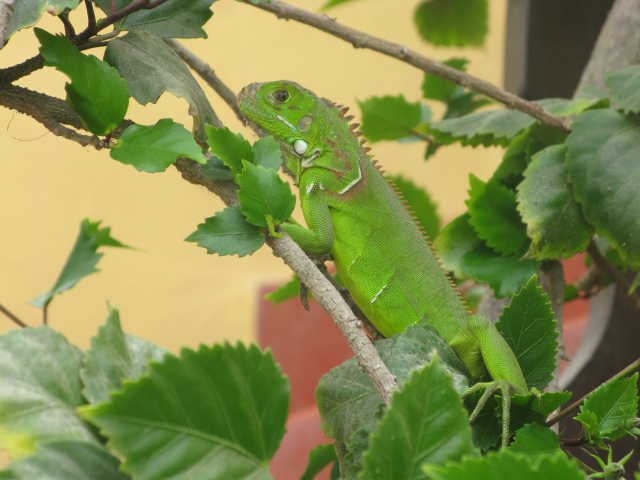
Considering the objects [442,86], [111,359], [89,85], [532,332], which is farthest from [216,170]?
[442,86]

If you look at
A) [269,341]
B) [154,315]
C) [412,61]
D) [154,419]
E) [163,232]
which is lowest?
[154,419]

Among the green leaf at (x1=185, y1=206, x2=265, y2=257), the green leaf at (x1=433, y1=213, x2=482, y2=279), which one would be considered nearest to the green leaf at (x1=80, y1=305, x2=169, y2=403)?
the green leaf at (x1=185, y1=206, x2=265, y2=257)

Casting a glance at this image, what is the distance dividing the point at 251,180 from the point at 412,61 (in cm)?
44

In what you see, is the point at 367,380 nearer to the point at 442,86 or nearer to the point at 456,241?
the point at 456,241

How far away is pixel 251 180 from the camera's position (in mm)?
552

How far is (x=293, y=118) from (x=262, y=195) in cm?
44

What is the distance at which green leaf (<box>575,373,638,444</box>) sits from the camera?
486 mm

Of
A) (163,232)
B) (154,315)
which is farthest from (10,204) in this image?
(154,315)

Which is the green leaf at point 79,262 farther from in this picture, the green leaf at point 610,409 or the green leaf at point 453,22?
the green leaf at point 453,22

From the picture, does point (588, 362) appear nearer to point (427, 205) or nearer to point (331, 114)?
point (427, 205)

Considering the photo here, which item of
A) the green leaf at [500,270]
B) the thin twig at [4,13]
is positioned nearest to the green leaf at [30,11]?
the thin twig at [4,13]

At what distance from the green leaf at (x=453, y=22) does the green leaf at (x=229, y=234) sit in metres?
0.98

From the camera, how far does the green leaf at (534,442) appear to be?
1.49 ft

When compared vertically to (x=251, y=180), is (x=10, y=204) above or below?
above
